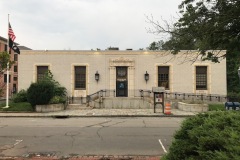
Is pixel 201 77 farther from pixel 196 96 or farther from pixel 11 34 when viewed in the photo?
pixel 11 34

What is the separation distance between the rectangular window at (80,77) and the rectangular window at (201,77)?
42.4 ft

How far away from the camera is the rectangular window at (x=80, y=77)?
32.9 metres

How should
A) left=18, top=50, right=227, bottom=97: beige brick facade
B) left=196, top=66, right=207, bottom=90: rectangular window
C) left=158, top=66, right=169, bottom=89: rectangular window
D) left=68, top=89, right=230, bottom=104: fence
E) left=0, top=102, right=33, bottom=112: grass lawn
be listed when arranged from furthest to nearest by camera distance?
left=158, top=66, right=169, bottom=89: rectangular window, left=196, top=66, right=207, bottom=90: rectangular window, left=18, top=50, right=227, bottom=97: beige brick facade, left=68, top=89, right=230, bottom=104: fence, left=0, top=102, right=33, bottom=112: grass lawn

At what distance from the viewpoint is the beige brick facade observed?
32.4 metres

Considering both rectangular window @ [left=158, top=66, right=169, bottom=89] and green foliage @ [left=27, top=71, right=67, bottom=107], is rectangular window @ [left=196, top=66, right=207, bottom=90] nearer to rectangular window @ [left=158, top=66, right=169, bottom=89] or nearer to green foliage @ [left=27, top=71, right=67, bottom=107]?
rectangular window @ [left=158, top=66, right=169, bottom=89]

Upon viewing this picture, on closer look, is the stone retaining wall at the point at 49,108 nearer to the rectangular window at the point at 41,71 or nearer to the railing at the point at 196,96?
the rectangular window at the point at 41,71

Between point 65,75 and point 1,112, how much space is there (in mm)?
9379

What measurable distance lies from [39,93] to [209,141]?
23.0 m

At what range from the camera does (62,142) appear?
11.1m

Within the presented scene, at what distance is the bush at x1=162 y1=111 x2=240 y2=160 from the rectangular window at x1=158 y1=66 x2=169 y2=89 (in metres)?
28.0

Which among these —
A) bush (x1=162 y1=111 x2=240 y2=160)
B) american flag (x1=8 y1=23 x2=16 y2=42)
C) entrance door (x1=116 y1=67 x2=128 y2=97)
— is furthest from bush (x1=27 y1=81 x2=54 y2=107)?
bush (x1=162 y1=111 x2=240 y2=160)

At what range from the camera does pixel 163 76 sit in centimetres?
3288

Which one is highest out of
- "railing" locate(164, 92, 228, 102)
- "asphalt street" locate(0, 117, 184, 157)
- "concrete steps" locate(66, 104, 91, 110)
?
"railing" locate(164, 92, 228, 102)

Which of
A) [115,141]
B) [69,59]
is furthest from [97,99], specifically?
[115,141]
